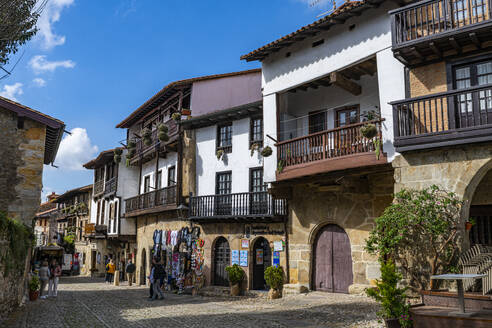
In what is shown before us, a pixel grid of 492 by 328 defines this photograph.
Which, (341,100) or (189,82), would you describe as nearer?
(341,100)

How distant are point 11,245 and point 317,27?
10522 mm

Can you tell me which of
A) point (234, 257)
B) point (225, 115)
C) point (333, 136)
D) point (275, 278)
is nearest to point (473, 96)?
point (333, 136)

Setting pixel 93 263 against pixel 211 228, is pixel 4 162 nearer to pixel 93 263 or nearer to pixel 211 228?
pixel 211 228

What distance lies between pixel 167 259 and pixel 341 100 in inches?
533

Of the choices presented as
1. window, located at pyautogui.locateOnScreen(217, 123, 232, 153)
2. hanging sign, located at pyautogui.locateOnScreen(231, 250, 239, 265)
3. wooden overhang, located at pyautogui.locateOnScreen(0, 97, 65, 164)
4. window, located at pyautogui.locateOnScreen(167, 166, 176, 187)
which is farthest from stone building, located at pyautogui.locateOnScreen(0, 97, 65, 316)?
window, located at pyautogui.locateOnScreen(167, 166, 176, 187)

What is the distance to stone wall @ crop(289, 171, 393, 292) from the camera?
45.9ft

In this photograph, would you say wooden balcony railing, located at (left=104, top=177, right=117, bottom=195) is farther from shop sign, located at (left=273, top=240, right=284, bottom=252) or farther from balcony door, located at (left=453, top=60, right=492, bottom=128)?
balcony door, located at (left=453, top=60, right=492, bottom=128)

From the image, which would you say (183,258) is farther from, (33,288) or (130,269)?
(33,288)

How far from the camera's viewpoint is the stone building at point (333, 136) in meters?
12.2

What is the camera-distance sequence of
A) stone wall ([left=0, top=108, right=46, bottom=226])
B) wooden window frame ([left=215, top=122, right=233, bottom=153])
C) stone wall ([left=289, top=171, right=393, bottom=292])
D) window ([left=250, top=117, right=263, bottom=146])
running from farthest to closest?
1. wooden window frame ([left=215, top=122, right=233, bottom=153])
2. window ([left=250, top=117, right=263, bottom=146])
3. stone wall ([left=0, top=108, right=46, bottom=226])
4. stone wall ([left=289, top=171, right=393, bottom=292])

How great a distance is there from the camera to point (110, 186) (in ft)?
105

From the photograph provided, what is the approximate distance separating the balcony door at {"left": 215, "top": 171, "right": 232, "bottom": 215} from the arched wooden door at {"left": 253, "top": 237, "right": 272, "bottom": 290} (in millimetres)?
2048

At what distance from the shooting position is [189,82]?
22.7 metres

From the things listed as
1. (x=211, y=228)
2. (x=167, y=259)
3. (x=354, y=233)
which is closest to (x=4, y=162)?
(x=211, y=228)
